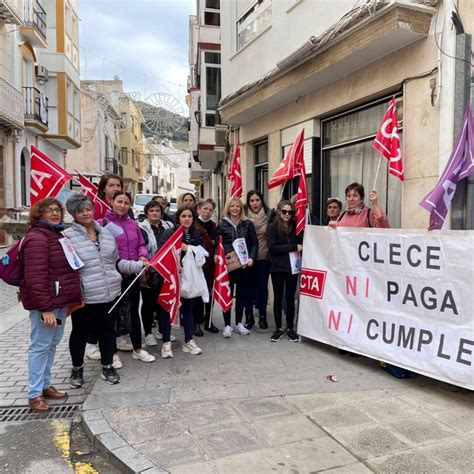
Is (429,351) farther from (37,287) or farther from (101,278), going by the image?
(37,287)

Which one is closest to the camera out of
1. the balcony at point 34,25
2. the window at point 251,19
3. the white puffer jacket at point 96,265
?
the white puffer jacket at point 96,265

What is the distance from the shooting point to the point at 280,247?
5.74m

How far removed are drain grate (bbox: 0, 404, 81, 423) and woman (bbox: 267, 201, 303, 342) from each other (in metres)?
2.67

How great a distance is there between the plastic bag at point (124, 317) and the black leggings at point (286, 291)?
1906mm

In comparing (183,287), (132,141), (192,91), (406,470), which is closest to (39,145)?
(192,91)

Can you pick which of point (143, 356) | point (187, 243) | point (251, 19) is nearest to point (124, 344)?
point (143, 356)

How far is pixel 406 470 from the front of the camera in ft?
9.64

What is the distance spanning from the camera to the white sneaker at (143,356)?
512 cm

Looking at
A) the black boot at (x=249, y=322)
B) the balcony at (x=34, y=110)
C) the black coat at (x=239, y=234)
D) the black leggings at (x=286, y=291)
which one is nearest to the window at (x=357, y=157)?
the black leggings at (x=286, y=291)

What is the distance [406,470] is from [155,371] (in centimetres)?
274

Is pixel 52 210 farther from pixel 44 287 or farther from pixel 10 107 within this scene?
pixel 10 107

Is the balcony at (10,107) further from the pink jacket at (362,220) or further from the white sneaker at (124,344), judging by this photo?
the pink jacket at (362,220)

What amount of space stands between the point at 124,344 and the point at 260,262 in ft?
6.90

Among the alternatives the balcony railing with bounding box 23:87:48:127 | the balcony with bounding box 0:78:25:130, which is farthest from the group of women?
the balcony railing with bounding box 23:87:48:127
